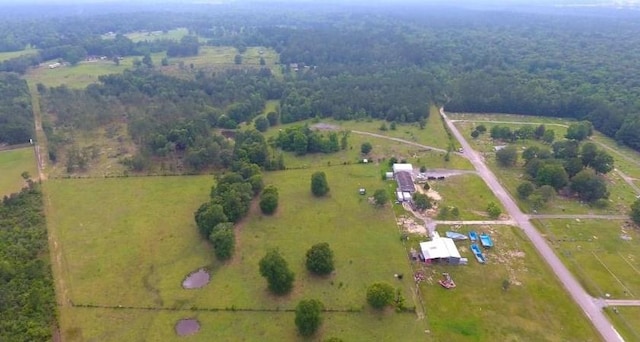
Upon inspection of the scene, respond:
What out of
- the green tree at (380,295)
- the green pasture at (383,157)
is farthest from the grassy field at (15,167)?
the green tree at (380,295)

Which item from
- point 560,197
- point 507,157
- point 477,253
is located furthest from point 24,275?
point 560,197

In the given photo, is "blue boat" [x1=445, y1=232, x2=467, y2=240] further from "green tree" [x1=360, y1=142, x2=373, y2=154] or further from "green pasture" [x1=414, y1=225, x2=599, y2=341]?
"green tree" [x1=360, y1=142, x2=373, y2=154]

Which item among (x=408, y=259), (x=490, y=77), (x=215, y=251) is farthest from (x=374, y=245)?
(x=490, y=77)

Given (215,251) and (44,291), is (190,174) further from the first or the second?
(44,291)

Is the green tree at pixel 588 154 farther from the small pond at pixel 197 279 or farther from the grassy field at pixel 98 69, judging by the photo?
the grassy field at pixel 98 69

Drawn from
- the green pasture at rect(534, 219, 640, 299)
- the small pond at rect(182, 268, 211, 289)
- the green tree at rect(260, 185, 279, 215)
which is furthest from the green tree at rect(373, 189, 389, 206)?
the small pond at rect(182, 268, 211, 289)
